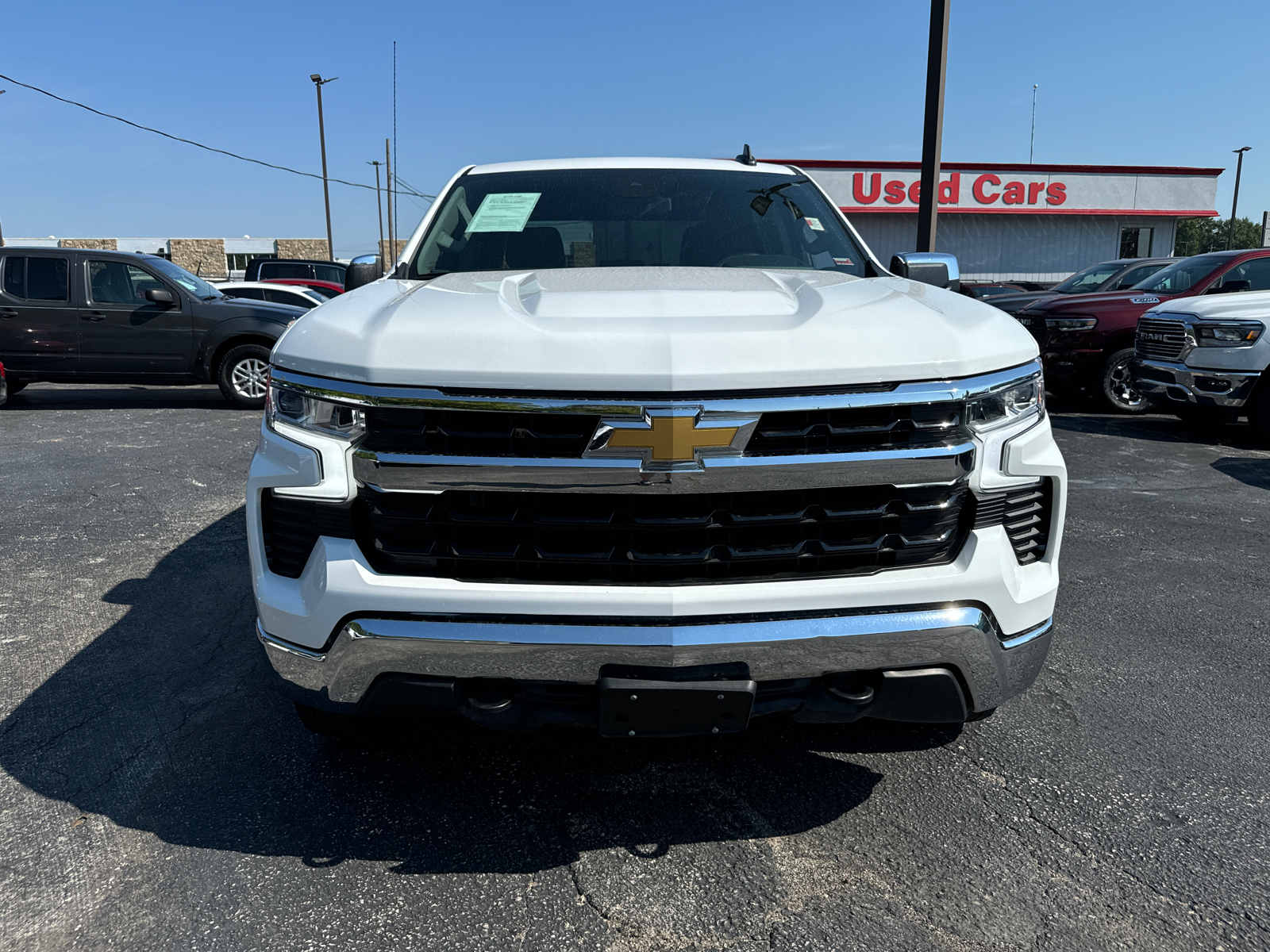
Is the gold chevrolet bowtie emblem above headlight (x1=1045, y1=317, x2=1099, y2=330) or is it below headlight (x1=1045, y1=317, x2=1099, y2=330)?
below

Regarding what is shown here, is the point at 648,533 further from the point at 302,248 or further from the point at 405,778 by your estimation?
the point at 302,248

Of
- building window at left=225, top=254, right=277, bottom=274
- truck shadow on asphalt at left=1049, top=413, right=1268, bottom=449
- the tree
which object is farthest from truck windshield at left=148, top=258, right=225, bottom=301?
the tree

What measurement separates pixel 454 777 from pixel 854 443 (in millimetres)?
1482

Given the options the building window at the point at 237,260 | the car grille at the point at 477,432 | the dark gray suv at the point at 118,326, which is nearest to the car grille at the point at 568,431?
the car grille at the point at 477,432

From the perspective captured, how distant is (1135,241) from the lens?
33.1 m

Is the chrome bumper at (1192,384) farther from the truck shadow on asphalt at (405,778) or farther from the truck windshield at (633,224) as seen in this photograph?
the truck shadow on asphalt at (405,778)

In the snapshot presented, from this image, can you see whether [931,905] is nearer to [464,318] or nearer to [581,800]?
[581,800]

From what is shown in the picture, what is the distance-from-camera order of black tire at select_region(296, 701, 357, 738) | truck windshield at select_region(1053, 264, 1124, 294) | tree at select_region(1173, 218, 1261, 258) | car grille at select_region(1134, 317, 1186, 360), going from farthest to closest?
1. tree at select_region(1173, 218, 1261, 258)
2. truck windshield at select_region(1053, 264, 1124, 294)
3. car grille at select_region(1134, 317, 1186, 360)
4. black tire at select_region(296, 701, 357, 738)

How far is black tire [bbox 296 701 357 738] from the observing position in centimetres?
243

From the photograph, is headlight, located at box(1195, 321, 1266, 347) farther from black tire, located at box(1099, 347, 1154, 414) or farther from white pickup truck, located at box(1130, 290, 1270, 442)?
black tire, located at box(1099, 347, 1154, 414)

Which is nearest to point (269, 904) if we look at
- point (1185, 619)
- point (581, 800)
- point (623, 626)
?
point (581, 800)

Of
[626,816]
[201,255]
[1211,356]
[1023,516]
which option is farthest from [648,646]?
[201,255]

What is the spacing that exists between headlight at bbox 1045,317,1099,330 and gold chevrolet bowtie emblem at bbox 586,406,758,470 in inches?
355

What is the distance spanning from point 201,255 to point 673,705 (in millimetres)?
55406
